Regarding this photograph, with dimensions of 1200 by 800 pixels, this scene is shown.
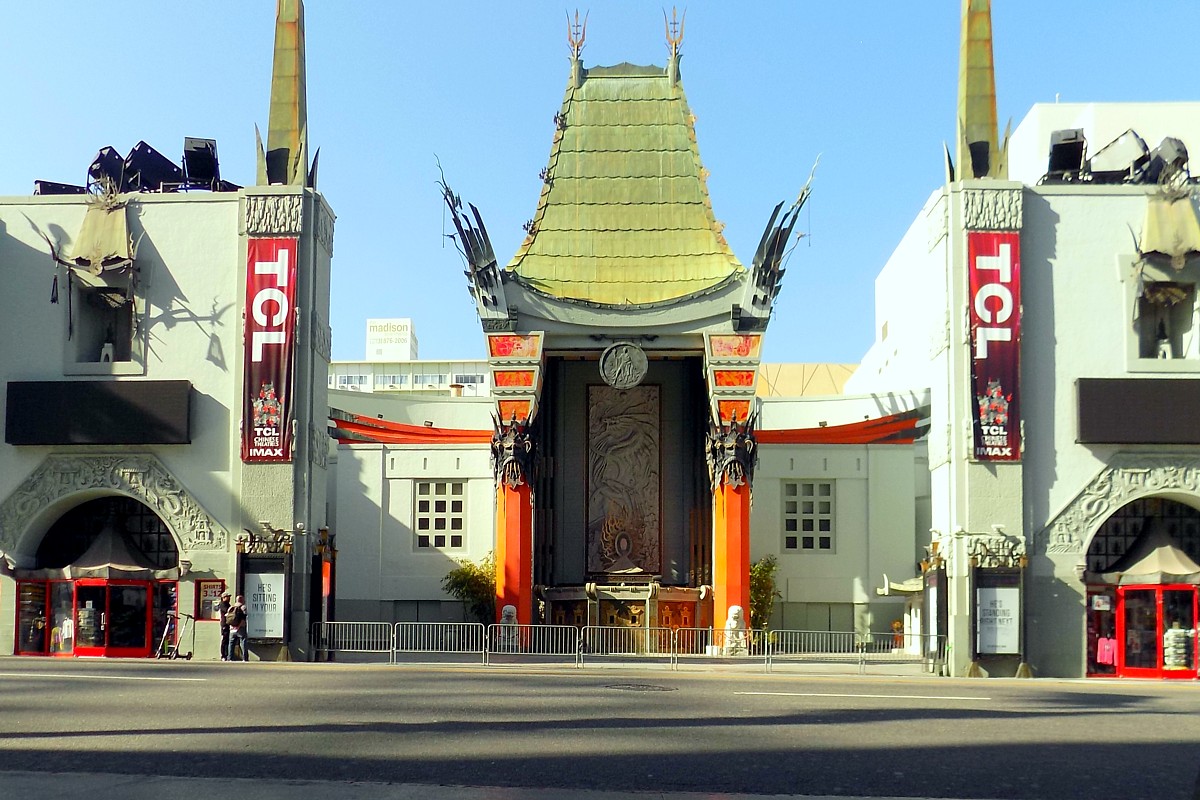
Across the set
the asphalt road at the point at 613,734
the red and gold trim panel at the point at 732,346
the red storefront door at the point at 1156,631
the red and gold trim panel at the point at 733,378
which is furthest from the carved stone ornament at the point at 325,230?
the red storefront door at the point at 1156,631

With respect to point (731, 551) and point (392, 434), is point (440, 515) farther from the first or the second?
point (731, 551)

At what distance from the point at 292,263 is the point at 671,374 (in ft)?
58.6

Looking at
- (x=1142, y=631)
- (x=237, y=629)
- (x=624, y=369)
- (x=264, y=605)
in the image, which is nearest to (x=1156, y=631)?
(x=1142, y=631)

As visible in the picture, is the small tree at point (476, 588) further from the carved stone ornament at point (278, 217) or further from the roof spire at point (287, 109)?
the roof spire at point (287, 109)

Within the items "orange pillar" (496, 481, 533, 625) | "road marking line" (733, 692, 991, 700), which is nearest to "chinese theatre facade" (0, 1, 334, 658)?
"orange pillar" (496, 481, 533, 625)

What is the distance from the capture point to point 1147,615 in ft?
112

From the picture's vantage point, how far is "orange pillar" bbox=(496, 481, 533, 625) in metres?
43.8

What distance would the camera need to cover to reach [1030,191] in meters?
34.9

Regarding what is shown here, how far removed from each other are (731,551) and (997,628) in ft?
39.2

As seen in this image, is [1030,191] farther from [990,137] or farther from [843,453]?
[843,453]

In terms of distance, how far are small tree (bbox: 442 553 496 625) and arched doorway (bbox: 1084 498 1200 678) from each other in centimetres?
2082

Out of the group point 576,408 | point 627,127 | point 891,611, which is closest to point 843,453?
point 891,611

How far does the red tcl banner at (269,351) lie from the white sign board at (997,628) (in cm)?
1769

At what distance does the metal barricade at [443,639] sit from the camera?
38812 mm
